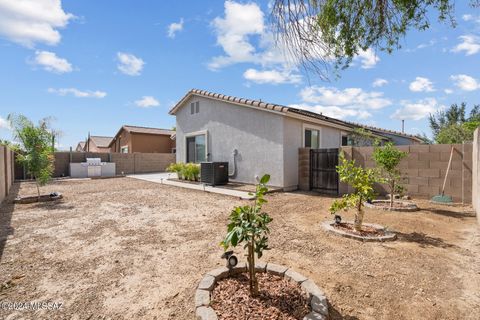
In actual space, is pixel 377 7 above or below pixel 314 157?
above

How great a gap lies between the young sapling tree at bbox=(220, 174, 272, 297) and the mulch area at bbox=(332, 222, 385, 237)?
2861 mm

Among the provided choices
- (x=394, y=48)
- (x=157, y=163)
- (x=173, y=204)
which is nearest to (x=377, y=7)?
(x=394, y=48)

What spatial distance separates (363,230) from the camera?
4.66 m

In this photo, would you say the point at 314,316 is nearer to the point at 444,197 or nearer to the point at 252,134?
the point at 444,197

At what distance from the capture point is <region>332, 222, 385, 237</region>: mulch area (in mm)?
4430

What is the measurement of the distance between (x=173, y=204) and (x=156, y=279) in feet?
15.7

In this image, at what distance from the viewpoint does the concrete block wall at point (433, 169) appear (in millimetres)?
6844

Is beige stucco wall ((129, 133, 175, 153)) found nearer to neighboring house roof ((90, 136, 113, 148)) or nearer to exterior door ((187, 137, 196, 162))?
neighboring house roof ((90, 136, 113, 148))

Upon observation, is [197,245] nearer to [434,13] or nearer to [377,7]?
[377,7]

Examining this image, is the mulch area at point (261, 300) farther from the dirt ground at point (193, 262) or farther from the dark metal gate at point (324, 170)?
the dark metal gate at point (324, 170)

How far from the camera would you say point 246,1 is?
3205mm

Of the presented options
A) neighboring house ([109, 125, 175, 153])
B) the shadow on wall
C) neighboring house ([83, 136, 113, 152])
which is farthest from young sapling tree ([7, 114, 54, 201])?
neighboring house ([83, 136, 113, 152])

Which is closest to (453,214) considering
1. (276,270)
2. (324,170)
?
(324,170)

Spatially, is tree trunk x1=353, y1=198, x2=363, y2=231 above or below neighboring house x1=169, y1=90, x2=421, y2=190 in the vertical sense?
below
